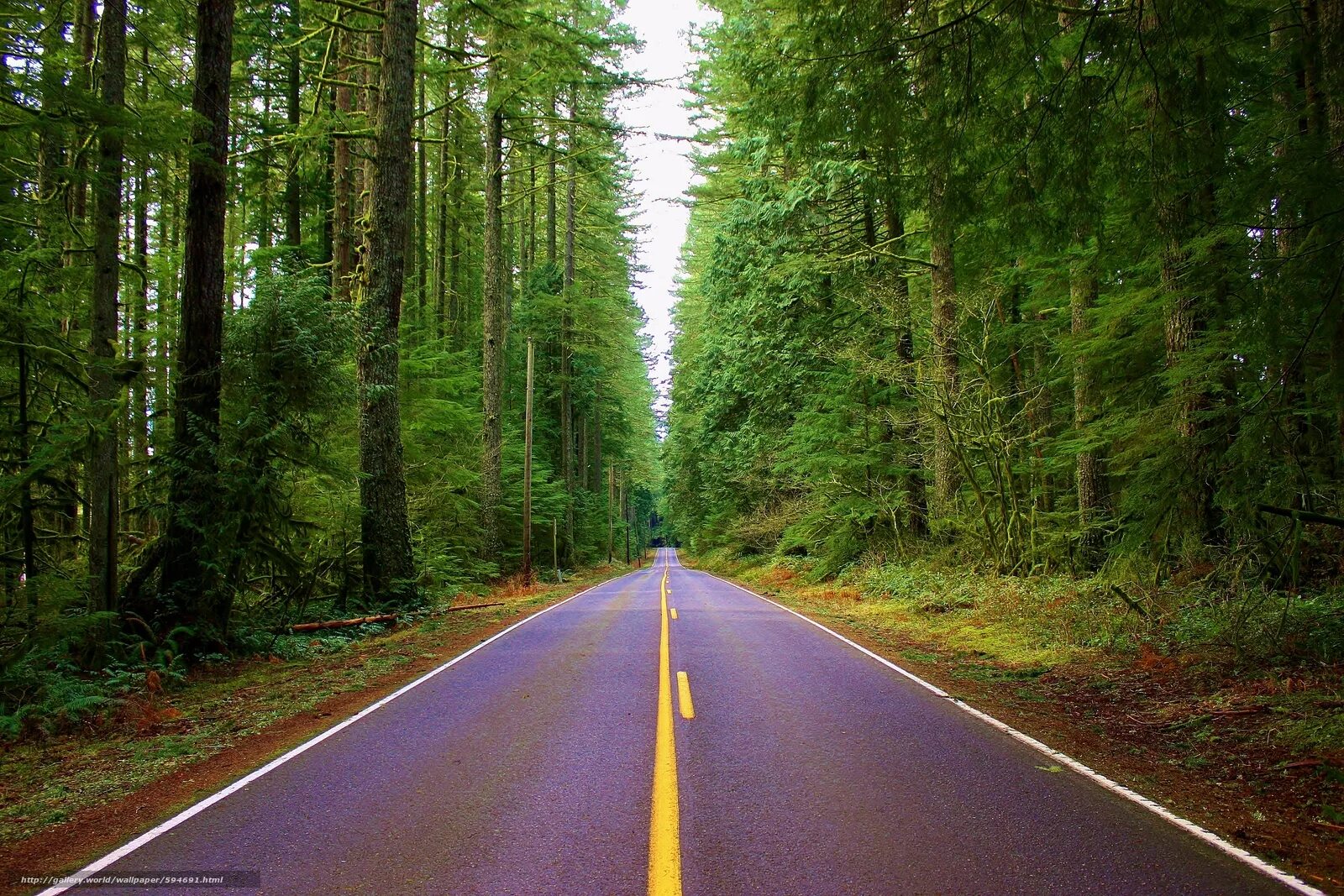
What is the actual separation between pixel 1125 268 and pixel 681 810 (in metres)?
9.96

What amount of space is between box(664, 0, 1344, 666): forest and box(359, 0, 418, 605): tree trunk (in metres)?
6.97

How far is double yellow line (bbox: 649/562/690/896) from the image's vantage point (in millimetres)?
3174

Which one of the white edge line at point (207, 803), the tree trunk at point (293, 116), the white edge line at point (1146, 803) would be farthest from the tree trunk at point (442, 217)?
the white edge line at point (1146, 803)

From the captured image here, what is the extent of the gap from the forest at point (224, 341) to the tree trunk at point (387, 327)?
1.8 inches

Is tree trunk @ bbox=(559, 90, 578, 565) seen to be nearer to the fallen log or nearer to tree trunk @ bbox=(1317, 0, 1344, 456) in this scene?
the fallen log

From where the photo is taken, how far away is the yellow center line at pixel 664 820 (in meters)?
3.17

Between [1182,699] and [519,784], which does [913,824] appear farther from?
[1182,699]

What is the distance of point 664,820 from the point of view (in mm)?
3854

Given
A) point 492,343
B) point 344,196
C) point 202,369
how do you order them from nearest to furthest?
point 202,369 → point 344,196 → point 492,343

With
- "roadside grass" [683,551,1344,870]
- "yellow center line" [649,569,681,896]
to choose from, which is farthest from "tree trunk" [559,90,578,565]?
"yellow center line" [649,569,681,896]

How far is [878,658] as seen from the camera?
30.1ft

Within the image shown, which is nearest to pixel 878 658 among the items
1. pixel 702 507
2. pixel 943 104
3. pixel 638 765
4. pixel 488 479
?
pixel 638 765

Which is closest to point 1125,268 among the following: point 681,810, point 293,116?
point 681,810

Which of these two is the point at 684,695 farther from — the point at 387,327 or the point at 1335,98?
the point at 387,327
